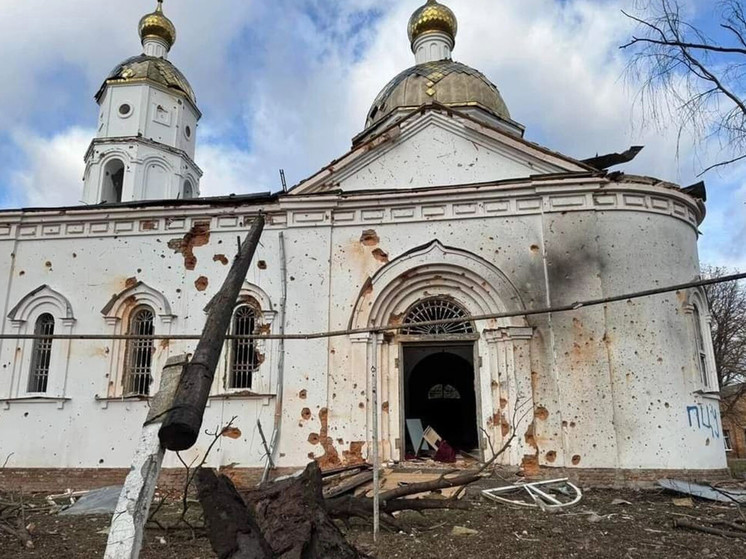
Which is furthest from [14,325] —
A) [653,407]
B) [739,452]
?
[739,452]

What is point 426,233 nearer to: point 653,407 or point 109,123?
point 653,407

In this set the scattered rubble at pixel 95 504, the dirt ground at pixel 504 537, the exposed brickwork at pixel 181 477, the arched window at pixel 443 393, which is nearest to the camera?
the dirt ground at pixel 504 537

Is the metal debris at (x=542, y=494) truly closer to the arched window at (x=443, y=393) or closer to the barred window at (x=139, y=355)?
the barred window at (x=139, y=355)

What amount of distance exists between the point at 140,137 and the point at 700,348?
18389 millimetres

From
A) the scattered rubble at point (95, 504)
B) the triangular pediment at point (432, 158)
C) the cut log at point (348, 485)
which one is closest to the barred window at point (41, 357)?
the scattered rubble at point (95, 504)

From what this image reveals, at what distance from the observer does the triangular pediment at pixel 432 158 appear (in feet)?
38.6

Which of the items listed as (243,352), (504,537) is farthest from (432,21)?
(504,537)

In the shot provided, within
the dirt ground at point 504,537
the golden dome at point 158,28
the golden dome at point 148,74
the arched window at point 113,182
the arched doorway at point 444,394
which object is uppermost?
the golden dome at point 158,28

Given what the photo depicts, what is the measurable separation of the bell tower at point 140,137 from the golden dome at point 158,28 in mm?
1409

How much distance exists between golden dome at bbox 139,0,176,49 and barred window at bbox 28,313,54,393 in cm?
1550

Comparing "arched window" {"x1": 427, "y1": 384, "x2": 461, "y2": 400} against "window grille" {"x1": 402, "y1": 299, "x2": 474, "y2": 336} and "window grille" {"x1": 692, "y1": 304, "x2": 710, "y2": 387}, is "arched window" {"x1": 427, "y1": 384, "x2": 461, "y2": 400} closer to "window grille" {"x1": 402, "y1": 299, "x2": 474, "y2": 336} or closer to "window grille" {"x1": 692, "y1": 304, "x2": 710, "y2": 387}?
"window grille" {"x1": 402, "y1": 299, "x2": 474, "y2": 336}

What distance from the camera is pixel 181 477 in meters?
11.0

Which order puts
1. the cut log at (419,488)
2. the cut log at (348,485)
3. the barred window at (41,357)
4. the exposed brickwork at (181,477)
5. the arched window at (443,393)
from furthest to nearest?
1. the arched window at (443,393)
2. the barred window at (41,357)
3. the exposed brickwork at (181,477)
4. the cut log at (348,485)
5. the cut log at (419,488)

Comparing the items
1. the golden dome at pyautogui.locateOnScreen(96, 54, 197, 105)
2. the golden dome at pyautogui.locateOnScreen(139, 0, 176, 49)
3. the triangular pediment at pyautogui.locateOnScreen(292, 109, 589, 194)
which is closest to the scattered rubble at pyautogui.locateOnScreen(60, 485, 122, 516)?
the triangular pediment at pyautogui.locateOnScreen(292, 109, 589, 194)
